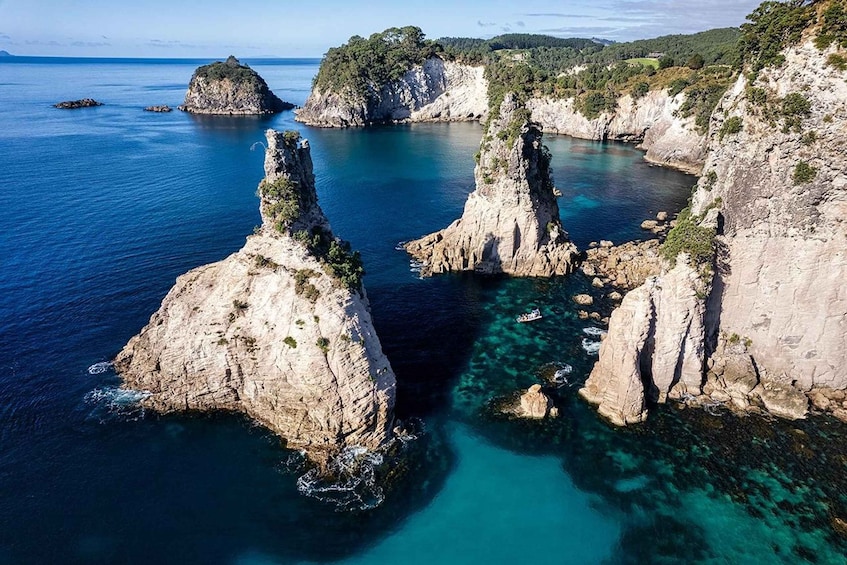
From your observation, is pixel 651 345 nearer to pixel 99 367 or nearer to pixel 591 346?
pixel 591 346

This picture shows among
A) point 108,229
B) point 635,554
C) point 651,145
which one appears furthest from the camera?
point 651,145

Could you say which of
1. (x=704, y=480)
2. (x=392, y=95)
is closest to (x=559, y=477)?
(x=704, y=480)

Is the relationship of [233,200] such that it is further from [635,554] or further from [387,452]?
[635,554]

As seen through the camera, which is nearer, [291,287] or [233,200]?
[291,287]

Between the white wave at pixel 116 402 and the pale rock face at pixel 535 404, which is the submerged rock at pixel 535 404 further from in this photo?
the white wave at pixel 116 402

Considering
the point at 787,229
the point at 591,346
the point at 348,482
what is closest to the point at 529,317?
the point at 591,346

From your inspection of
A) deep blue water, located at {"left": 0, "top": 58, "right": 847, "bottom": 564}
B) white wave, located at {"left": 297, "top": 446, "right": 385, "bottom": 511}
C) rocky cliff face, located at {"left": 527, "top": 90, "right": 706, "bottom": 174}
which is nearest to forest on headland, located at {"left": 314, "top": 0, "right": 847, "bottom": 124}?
rocky cliff face, located at {"left": 527, "top": 90, "right": 706, "bottom": 174}

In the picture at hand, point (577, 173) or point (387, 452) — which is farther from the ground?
point (577, 173)

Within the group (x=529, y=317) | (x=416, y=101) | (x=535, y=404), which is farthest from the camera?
(x=416, y=101)
